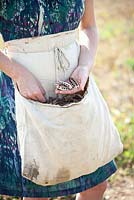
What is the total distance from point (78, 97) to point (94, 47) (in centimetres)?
26

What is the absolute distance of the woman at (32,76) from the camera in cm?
195

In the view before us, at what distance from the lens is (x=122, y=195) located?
2.95 metres


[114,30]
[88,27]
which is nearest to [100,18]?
[114,30]

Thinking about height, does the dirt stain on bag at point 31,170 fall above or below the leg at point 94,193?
above

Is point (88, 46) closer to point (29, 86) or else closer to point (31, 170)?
point (29, 86)

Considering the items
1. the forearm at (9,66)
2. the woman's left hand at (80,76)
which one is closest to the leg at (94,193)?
the woman's left hand at (80,76)

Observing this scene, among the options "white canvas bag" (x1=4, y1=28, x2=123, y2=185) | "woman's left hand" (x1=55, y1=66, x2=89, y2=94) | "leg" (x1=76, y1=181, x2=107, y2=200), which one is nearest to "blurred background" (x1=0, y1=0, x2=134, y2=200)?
"leg" (x1=76, y1=181, x2=107, y2=200)

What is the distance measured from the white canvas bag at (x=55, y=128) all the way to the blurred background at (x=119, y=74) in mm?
846

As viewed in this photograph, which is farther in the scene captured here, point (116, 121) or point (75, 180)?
point (116, 121)

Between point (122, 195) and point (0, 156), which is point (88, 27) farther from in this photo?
point (122, 195)

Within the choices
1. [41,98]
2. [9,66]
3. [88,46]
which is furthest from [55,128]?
[88,46]

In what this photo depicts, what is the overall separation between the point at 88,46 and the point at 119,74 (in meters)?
2.20

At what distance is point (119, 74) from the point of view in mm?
4316

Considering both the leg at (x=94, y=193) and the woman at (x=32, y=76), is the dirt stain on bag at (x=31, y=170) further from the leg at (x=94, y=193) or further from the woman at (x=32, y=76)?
the leg at (x=94, y=193)
